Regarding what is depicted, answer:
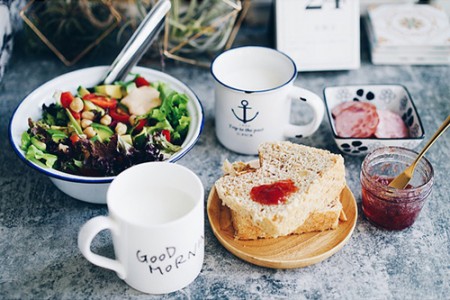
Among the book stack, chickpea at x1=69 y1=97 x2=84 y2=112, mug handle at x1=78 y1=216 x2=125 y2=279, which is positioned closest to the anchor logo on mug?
chickpea at x1=69 y1=97 x2=84 y2=112

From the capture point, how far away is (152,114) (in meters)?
1.26

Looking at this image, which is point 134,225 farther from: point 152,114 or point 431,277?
point 431,277

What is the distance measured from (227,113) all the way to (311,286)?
430mm

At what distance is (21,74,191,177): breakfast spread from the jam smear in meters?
0.21

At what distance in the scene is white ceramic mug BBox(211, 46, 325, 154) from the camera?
1253mm

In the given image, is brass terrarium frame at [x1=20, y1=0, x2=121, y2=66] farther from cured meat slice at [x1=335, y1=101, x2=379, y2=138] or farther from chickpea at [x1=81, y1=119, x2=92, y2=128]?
cured meat slice at [x1=335, y1=101, x2=379, y2=138]

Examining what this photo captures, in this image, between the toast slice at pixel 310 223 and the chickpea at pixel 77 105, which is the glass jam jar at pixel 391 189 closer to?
the toast slice at pixel 310 223

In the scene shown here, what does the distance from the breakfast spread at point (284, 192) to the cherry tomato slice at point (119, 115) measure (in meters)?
0.27

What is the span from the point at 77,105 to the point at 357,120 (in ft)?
2.04

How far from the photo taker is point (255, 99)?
124cm

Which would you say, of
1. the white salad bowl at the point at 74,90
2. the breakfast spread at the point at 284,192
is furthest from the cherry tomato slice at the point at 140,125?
A: the breakfast spread at the point at 284,192

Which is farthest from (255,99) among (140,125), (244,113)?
(140,125)

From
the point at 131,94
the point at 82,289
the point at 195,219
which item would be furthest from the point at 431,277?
the point at 131,94

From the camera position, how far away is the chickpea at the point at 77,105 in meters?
1.25
